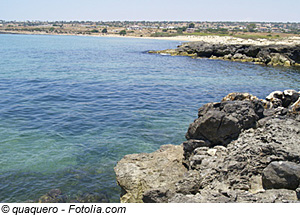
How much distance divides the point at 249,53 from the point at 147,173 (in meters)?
55.0

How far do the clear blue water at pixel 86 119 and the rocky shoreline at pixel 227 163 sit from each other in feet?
6.08

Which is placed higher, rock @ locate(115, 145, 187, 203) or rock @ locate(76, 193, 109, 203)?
rock @ locate(115, 145, 187, 203)

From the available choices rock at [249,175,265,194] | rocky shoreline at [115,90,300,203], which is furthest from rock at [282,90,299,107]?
rock at [249,175,265,194]

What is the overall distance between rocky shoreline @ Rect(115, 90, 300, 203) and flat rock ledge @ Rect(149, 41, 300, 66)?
1838 inches

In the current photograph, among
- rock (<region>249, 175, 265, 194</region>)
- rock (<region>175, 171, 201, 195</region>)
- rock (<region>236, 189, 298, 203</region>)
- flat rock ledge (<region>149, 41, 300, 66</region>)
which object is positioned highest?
rock (<region>236, 189, 298, 203</region>)

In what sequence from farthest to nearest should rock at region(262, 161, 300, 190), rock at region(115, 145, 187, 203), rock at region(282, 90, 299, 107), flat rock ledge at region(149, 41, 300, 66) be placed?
flat rock ledge at region(149, 41, 300, 66) → rock at region(282, 90, 299, 107) → rock at region(115, 145, 187, 203) → rock at region(262, 161, 300, 190)

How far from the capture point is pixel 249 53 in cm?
5900

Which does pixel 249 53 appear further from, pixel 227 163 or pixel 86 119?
pixel 227 163

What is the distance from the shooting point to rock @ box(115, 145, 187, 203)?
9242 mm

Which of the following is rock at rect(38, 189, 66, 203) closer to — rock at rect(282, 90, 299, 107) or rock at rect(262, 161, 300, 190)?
rock at rect(262, 161, 300, 190)

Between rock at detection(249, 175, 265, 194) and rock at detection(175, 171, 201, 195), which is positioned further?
rock at detection(175, 171, 201, 195)

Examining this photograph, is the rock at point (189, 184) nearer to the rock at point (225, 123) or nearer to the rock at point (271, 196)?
the rock at point (271, 196)

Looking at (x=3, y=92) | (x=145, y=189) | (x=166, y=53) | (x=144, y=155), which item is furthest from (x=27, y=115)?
(x=166, y=53)

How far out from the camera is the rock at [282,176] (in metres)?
7.28
